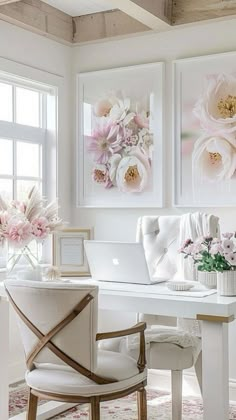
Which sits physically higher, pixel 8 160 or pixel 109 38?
pixel 109 38

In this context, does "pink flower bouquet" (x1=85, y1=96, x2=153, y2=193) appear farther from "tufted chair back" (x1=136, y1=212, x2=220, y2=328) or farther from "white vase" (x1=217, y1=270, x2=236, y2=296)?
"white vase" (x1=217, y1=270, x2=236, y2=296)

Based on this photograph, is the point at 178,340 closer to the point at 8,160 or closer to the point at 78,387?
the point at 78,387

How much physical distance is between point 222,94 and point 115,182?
994 mm

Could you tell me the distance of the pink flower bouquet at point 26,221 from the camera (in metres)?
3.19

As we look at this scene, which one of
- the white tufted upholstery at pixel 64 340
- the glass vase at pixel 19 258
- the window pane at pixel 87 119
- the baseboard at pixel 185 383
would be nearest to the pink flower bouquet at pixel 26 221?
the glass vase at pixel 19 258

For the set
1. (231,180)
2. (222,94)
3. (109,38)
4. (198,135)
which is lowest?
(231,180)

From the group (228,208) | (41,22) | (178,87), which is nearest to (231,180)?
(228,208)

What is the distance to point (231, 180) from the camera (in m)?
4.04

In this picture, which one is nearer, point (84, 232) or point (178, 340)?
point (178, 340)

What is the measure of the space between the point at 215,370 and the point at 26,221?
124 centimetres

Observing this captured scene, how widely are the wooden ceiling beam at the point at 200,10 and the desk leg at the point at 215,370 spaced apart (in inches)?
86.2

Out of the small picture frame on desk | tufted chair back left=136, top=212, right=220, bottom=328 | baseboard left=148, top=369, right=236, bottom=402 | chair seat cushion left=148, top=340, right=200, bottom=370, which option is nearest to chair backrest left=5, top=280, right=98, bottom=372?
chair seat cushion left=148, top=340, right=200, bottom=370

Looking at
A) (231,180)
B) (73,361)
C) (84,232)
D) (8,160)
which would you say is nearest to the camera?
(73,361)

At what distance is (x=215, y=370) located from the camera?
2.63 m
